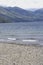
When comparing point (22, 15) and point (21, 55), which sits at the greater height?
point (22, 15)

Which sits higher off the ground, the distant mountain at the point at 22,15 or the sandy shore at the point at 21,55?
the distant mountain at the point at 22,15

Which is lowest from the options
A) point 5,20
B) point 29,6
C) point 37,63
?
point 37,63

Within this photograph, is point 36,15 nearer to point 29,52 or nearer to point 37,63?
point 29,52

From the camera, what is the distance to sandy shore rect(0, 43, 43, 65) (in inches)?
66.6

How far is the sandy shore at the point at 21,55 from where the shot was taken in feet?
5.55

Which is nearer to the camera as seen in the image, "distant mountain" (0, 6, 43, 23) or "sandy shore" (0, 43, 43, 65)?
"sandy shore" (0, 43, 43, 65)

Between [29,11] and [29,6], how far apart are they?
11 cm

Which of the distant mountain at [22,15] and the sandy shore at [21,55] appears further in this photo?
the distant mountain at [22,15]

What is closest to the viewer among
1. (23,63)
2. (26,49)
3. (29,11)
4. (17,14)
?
(23,63)

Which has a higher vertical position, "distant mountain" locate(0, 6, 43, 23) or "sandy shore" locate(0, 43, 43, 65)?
"distant mountain" locate(0, 6, 43, 23)

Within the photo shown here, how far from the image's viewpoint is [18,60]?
68.6 inches

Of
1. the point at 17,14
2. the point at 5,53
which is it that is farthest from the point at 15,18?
the point at 5,53

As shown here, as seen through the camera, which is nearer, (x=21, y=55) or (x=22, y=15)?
(x=21, y=55)

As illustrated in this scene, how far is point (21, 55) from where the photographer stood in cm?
190
